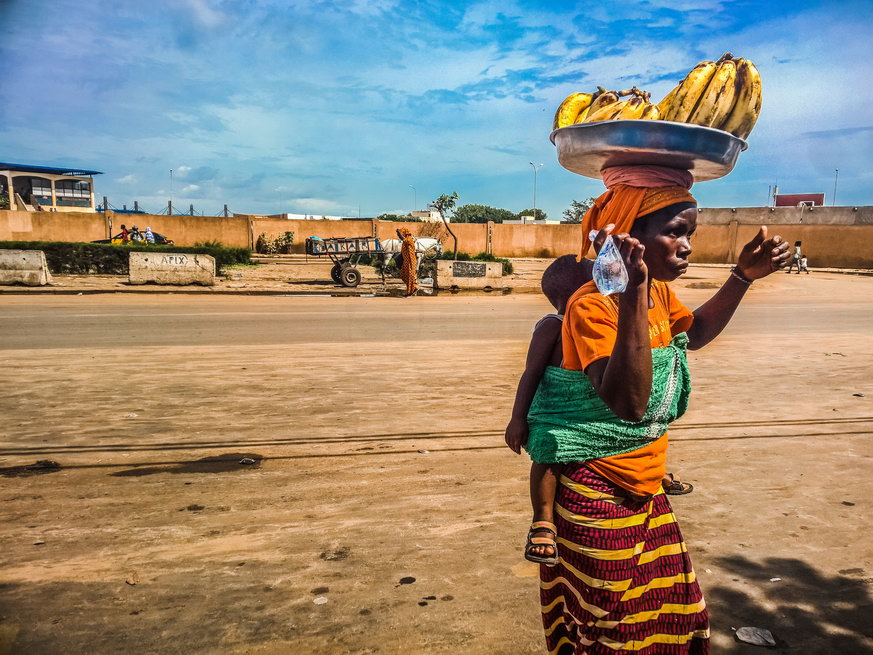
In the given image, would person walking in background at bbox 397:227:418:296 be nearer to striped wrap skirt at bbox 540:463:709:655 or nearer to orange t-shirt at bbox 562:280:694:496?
orange t-shirt at bbox 562:280:694:496

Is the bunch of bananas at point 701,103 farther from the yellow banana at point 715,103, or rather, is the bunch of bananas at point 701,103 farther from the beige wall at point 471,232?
the beige wall at point 471,232

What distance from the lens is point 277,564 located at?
3215 millimetres

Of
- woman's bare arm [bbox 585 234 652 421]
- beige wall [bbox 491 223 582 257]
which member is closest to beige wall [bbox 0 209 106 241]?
beige wall [bbox 491 223 582 257]

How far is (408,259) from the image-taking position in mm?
17547

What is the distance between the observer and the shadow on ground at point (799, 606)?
8.72 feet

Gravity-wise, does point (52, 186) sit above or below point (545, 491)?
above

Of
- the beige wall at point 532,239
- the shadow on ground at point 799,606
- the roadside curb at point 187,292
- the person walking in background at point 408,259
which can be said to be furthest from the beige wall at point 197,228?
the shadow on ground at point 799,606

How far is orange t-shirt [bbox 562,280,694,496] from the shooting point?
1.63 m

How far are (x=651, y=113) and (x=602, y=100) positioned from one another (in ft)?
0.57

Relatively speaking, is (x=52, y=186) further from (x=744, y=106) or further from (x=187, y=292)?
(x=744, y=106)

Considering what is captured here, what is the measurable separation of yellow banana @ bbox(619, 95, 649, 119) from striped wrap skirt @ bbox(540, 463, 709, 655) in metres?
0.93

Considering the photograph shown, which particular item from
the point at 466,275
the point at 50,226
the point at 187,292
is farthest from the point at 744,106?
the point at 50,226

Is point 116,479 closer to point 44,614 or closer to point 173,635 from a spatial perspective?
point 44,614

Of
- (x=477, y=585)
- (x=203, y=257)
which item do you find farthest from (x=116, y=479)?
(x=203, y=257)
